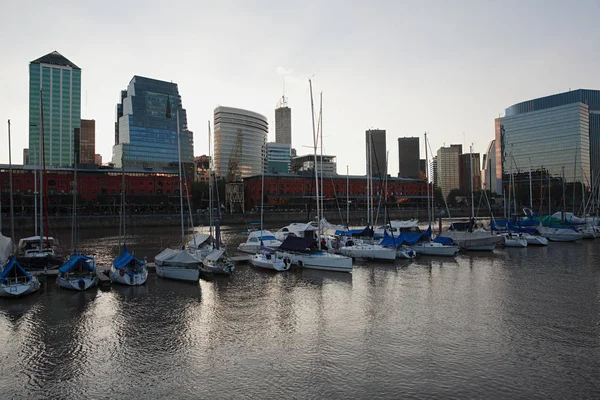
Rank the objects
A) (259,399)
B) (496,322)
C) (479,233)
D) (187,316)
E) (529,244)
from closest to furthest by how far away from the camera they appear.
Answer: (259,399), (496,322), (187,316), (479,233), (529,244)

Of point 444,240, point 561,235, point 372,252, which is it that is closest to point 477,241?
point 444,240

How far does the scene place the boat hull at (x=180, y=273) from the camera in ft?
106

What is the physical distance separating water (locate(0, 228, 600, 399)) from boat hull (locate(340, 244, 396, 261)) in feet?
29.2

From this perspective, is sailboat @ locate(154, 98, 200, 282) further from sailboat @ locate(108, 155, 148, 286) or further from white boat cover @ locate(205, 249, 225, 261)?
white boat cover @ locate(205, 249, 225, 261)

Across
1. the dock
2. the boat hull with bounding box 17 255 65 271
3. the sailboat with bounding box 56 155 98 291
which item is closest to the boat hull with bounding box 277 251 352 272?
the dock

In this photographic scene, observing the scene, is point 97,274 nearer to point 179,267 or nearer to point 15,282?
point 15,282

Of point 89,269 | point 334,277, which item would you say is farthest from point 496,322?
point 89,269

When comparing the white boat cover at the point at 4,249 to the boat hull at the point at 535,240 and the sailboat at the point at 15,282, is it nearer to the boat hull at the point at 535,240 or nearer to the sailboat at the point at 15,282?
the sailboat at the point at 15,282

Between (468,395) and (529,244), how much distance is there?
50.5 meters

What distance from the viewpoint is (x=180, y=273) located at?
32.7 meters

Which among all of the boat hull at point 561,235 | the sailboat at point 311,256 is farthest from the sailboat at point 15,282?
the boat hull at point 561,235

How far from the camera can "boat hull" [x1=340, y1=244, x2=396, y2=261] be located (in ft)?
137

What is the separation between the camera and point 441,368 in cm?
1579

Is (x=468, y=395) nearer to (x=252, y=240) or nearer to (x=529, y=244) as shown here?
(x=252, y=240)
